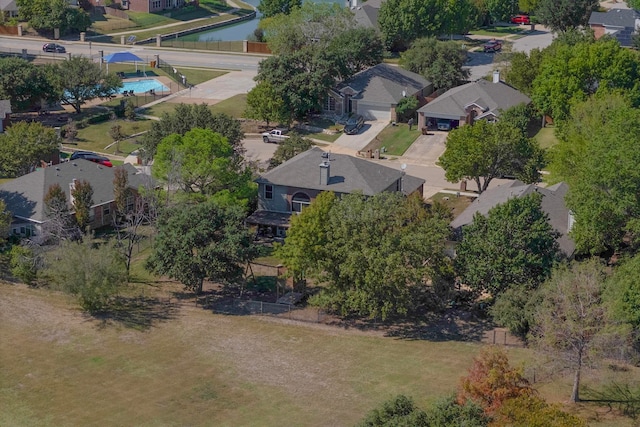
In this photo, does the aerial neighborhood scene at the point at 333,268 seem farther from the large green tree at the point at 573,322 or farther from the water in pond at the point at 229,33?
the water in pond at the point at 229,33

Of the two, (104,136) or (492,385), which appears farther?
(104,136)

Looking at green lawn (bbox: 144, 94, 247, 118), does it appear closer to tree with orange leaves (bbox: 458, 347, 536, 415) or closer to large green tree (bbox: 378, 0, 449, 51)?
large green tree (bbox: 378, 0, 449, 51)

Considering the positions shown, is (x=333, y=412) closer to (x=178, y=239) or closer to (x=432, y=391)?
(x=432, y=391)

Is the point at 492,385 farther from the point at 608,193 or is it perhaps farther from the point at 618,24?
the point at 618,24

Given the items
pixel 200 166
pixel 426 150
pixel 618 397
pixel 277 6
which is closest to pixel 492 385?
pixel 618 397

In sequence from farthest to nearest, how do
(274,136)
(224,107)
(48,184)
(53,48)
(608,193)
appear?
(53,48)
(224,107)
(274,136)
(48,184)
(608,193)

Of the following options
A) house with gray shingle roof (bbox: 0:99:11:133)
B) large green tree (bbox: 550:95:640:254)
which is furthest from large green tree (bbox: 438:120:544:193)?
house with gray shingle roof (bbox: 0:99:11:133)
